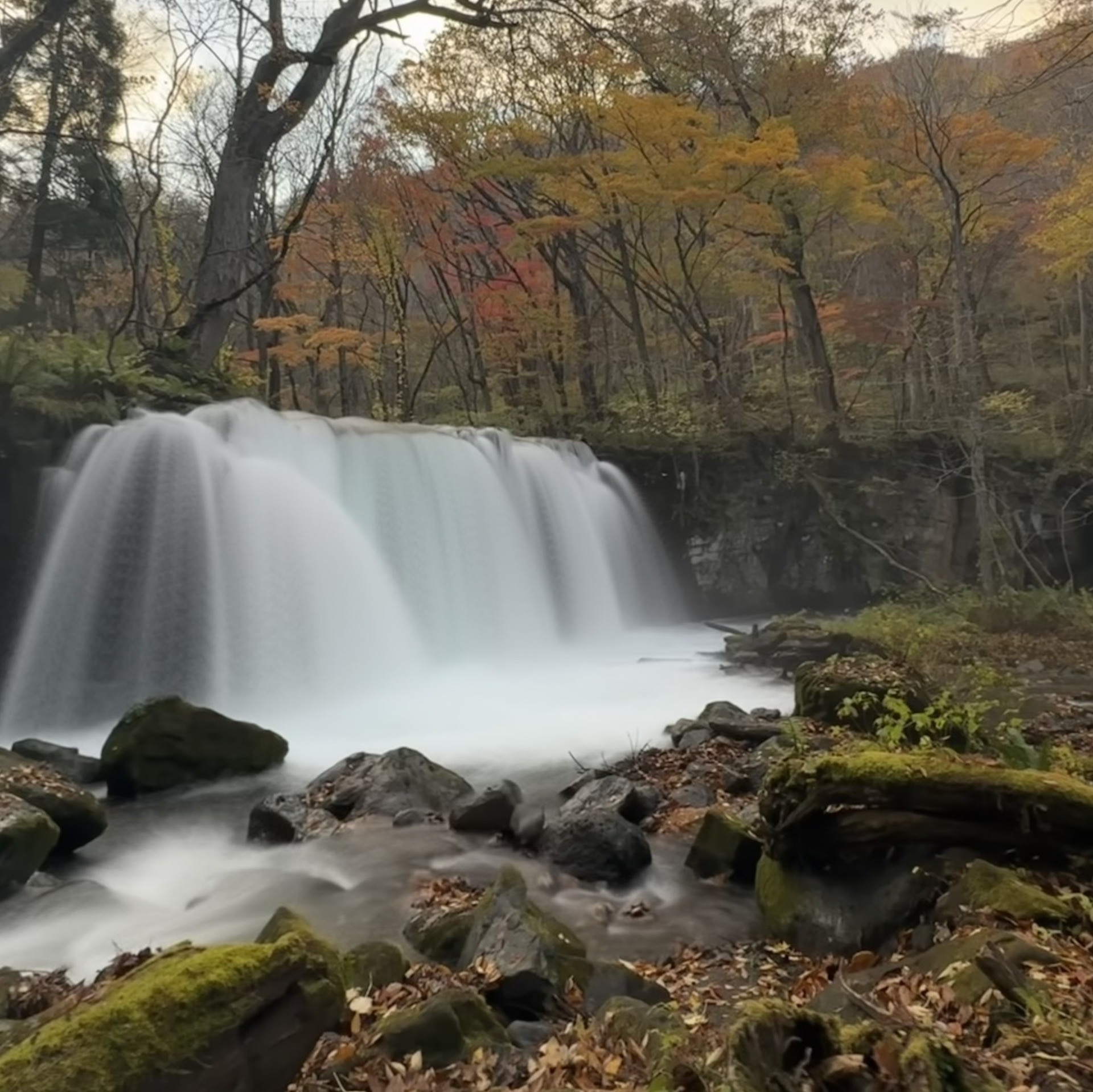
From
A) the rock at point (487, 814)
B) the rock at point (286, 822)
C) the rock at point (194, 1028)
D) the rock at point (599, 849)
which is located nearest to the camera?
the rock at point (194, 1028)

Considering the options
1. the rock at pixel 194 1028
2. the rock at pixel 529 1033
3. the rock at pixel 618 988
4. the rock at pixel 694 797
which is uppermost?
the rock at pixel 194 1028

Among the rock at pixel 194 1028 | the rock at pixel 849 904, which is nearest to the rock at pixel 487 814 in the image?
the rock at pixel 849 904

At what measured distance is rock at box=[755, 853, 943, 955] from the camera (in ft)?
12.6

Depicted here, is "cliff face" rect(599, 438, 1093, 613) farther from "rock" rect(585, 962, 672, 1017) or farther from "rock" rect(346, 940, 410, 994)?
"rock" rect(346, 940, 410, 994)

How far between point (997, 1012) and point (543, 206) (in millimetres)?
20600

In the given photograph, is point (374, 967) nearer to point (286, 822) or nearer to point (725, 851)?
point (725, 851)

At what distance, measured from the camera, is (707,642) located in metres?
14.8

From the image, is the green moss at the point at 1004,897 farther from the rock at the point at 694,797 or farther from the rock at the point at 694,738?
the rock at the point at 694,738

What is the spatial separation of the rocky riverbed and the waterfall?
296 cm

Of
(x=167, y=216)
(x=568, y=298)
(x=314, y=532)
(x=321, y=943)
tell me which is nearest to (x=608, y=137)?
(x=568, y=298)

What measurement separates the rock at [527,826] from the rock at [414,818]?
67cm

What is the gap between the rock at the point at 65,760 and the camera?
24.7 ft

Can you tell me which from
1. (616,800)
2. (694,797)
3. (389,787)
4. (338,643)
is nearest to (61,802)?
(389,787)

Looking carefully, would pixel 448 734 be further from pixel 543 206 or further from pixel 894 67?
pixel 543 206
